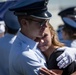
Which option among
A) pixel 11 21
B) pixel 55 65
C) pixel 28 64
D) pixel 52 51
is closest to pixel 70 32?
pixel 11 21

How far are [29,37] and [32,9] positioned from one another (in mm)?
212

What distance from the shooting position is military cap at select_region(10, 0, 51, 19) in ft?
9.74

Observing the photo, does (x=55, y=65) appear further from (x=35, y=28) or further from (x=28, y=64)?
(x=35, y=28)

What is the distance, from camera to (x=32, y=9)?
2.98m

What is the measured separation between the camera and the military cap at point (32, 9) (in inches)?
117

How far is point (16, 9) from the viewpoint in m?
3.02

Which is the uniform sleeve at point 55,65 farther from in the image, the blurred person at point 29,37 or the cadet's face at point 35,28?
the cadet's face at point 35,28

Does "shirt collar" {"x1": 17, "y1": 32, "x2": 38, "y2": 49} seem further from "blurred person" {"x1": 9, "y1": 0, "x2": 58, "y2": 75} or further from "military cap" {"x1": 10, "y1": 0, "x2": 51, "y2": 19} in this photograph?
"military cap" {"x1": 10, "y1": 0, "x2": 51, "y2": 19}

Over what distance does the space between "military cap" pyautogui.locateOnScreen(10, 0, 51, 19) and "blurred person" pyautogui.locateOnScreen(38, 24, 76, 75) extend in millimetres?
228

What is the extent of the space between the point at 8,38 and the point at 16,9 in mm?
1429

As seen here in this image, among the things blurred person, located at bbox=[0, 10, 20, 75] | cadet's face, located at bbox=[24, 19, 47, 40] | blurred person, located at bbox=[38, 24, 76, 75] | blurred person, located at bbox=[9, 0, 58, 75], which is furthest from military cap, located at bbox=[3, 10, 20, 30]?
cadet's face, located at bbox=[24, 19, 47, 40]

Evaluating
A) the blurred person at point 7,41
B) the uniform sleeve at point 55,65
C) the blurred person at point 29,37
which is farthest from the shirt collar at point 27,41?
the blurred person at point 7,41

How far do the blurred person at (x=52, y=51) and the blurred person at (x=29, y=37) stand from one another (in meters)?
0.07

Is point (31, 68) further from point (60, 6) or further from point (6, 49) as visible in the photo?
point (60, 6)
